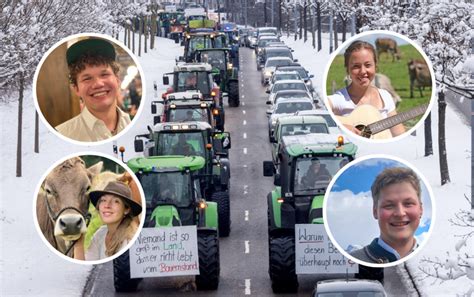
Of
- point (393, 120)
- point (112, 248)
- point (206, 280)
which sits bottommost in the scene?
point (206, 280)

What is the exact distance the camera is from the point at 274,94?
53.2 meters

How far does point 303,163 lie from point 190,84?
78.3 feet

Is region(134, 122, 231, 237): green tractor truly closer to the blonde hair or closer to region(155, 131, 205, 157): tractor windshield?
region(155, 131, 205, 157): tractor windshield

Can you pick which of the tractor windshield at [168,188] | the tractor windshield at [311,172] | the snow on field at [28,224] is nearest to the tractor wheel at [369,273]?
the tractor windshield at [311,172]

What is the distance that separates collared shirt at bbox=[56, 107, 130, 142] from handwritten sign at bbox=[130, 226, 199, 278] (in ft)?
39.8

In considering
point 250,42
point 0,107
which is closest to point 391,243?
point 0,107

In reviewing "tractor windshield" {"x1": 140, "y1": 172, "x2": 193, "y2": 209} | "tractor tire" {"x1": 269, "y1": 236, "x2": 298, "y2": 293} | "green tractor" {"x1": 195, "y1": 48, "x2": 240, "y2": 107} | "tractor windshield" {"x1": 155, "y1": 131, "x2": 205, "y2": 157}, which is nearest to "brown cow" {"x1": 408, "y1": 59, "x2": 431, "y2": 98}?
"tractor tire" {"x1": 269, "y1": 236, "x2": 298, "y2": 293}

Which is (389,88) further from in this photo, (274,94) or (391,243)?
(274,94)

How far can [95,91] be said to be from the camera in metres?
13.2

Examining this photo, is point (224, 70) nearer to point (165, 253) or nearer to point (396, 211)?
point (165, 253)

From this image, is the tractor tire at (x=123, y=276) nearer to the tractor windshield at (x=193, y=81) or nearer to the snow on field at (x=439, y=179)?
the snow on field at (x=439, y=179)

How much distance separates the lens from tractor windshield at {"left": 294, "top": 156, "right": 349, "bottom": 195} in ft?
85.4

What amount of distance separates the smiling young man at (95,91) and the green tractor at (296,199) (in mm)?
12427

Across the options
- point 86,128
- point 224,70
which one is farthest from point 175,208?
point 224,70
